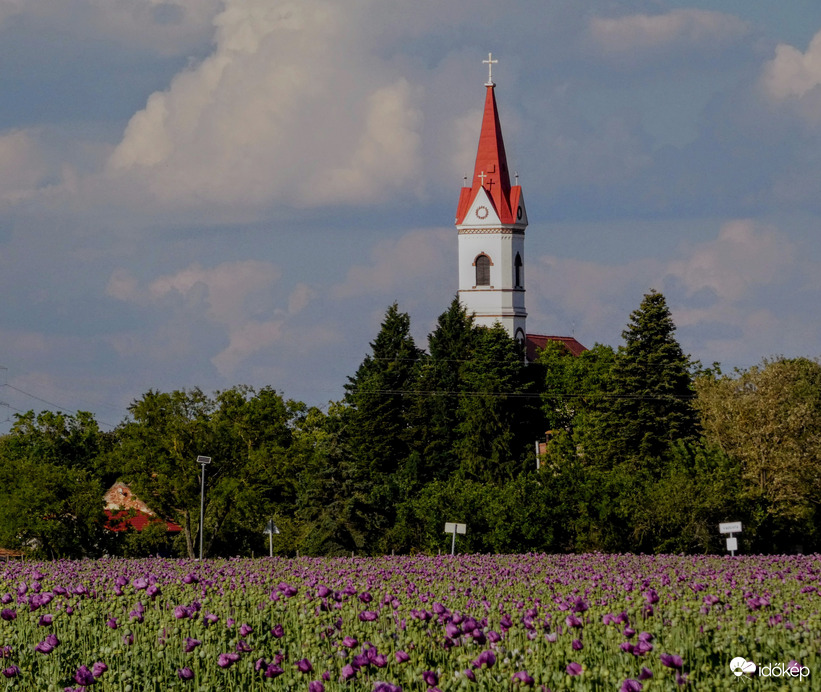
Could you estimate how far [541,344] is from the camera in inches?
4813

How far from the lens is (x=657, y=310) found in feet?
240

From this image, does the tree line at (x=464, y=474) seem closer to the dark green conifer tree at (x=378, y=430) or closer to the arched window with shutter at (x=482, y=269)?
the dark green conifer tree at (x=378, y=430)

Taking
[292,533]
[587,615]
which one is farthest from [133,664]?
[292,533]

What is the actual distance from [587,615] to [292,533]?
60.9 m

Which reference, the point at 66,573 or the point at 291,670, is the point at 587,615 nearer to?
the point at 291,670

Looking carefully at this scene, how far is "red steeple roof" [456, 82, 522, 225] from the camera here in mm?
117375

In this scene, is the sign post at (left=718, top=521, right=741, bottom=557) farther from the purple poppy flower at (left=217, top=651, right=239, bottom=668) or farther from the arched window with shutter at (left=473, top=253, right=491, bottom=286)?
the arched window with shutter at (left=473, top=253, right=491, bottom=286)

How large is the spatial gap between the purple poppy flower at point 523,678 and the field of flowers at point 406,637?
0.09 feet

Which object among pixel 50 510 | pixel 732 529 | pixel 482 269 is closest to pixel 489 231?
pixel 482 269

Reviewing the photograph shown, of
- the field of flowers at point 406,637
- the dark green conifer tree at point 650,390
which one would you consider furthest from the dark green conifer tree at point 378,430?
the field of flowers at point 406,637

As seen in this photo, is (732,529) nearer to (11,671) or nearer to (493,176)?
(11,671)

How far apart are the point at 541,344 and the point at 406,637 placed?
111m

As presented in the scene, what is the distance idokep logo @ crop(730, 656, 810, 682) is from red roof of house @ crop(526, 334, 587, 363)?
9698cm

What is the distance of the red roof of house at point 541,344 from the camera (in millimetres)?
115312
